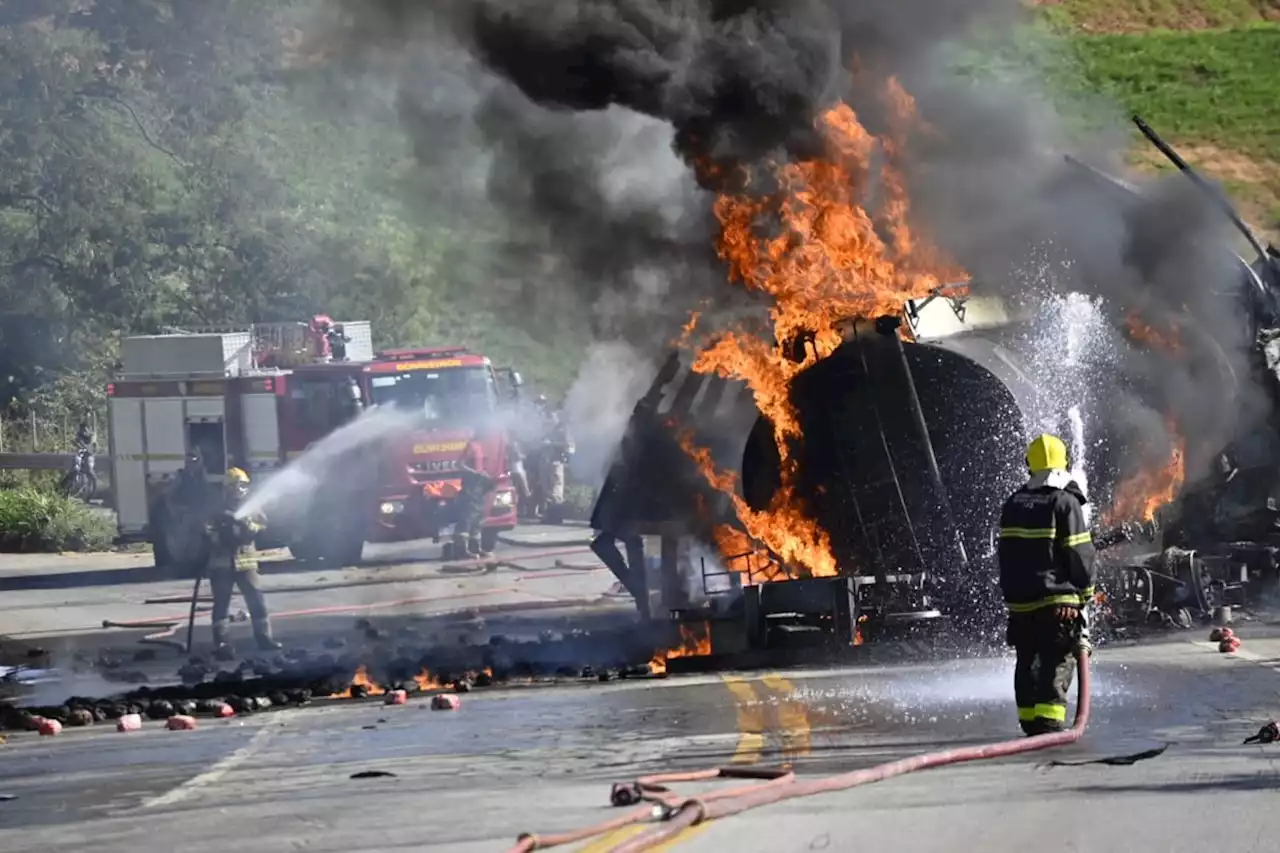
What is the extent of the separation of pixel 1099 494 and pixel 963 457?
1.25 metres

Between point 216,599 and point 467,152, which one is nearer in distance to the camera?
point 216,599

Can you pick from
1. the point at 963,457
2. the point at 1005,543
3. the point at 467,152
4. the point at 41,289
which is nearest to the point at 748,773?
the point at 1005,543

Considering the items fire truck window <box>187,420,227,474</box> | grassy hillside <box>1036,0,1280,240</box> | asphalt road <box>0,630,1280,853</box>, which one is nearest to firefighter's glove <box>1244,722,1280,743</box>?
asphalt road <box>0,630,1280,853</box>

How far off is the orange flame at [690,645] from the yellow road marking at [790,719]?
4.66 feet

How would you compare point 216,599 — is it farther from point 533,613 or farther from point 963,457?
point 963,457

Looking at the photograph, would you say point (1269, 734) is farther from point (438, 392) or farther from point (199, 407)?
point (199, 407)

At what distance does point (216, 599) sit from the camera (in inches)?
714

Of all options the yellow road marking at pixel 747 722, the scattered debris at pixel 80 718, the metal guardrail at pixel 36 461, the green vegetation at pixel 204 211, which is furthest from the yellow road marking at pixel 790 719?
the metal guardrail at pixel 36 461

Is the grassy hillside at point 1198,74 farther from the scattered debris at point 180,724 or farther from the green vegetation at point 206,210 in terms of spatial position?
the scattered debris at point 180,724

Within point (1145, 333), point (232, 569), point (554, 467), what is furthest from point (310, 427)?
point (1145, 333)

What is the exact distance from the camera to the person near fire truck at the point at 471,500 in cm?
2741

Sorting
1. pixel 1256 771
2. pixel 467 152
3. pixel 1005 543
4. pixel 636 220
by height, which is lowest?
pixel 1256 771

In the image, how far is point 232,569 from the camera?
709 inches

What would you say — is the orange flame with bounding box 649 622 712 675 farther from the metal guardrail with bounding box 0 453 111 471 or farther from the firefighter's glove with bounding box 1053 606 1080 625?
the metal guardrail with bounding box 0 453 111 471
